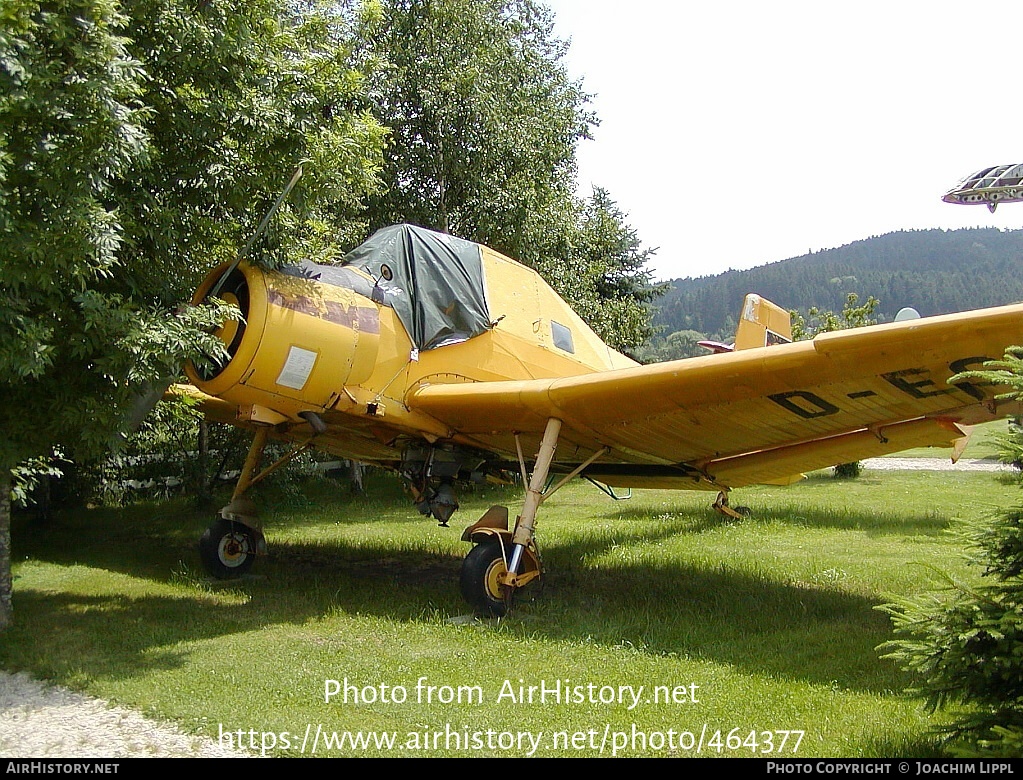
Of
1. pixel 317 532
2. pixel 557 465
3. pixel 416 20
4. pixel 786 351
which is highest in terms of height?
pixel 416 20

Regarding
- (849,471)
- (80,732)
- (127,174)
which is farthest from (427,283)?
(849,471)

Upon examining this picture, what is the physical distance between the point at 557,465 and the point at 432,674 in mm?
4512

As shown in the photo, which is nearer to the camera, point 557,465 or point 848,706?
point 848,706

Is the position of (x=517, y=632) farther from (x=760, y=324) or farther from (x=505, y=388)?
(x=760, y=324)

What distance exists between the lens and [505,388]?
22.7ft

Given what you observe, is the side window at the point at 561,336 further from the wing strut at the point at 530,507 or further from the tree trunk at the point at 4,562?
the tree trunk at the point at 4,562

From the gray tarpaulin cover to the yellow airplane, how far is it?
15 mm

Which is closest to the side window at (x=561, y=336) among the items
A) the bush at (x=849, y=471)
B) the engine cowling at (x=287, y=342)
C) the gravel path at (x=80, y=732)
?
the engine cowling at (x=287, y=342)

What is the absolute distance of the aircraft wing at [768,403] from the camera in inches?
208

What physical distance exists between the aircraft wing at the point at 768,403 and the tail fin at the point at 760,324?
244 centimetres

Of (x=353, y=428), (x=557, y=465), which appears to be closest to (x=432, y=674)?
(x=353, y=428)

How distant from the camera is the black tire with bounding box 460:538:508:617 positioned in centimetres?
665

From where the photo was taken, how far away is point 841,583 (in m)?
8.04

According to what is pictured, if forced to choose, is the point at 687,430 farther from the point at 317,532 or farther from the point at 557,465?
the point at 317,532
